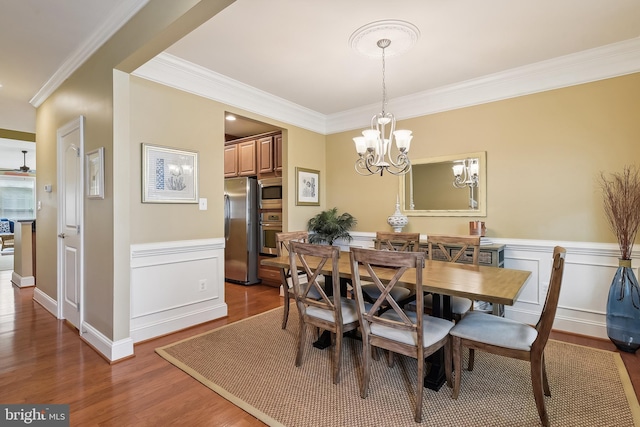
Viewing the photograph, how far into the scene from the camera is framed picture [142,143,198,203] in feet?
9.46

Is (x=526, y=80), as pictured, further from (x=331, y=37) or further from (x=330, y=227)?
(x=330, y=227)

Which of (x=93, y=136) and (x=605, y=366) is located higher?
(x=93, y=136)

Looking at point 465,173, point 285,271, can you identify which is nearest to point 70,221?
point 285,271

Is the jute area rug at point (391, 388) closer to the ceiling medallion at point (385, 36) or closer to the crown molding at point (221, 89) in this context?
the crown molding at point (221, 89)

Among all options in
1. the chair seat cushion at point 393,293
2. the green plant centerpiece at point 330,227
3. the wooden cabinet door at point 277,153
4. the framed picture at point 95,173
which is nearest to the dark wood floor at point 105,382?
the framed picture at point 95,173

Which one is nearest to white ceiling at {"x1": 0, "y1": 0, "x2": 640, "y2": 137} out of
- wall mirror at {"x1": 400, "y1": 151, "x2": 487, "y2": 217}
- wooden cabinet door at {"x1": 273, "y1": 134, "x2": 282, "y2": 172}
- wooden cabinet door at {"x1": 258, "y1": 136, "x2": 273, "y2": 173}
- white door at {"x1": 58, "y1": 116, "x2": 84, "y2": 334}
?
white door at {"x1": 58, "y1": 116, "x2": 84, "y2": 334}

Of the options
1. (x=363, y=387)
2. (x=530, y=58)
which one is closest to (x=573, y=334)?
(x=363, y=387)

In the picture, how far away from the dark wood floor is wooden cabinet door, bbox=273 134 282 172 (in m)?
2.27

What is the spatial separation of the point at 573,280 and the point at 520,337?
5.92 feet

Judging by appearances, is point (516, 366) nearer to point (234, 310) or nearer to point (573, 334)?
point (573, 334)

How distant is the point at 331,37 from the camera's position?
2.60 meters

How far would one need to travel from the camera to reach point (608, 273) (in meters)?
2.90

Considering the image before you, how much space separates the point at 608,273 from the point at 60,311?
17.7 feet

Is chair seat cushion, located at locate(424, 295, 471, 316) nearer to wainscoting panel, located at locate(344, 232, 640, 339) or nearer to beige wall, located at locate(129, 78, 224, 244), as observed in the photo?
→ wainscoting panel, located at locate(344, 232, 640, 339)
